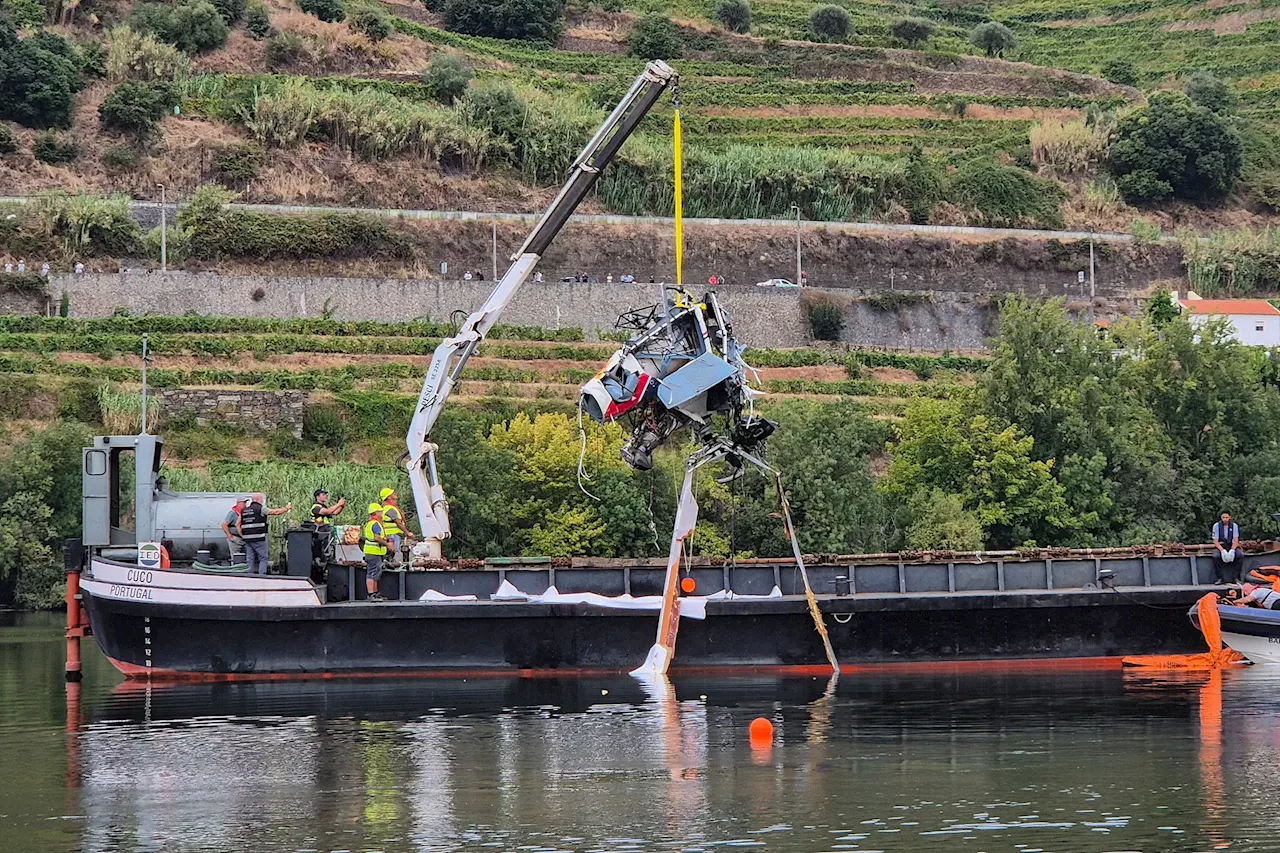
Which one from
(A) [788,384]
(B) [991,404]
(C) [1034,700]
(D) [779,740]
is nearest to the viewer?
(D) [779,740]

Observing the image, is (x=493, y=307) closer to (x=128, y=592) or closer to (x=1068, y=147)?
(x=128, y=592)

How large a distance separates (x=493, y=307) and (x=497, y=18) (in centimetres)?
8212

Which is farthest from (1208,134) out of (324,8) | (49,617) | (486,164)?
(49,617)

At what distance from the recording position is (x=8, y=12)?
94.0m

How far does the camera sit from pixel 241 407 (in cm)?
6088

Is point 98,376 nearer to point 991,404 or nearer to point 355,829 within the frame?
point 991,404

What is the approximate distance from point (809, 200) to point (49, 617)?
50181 mm

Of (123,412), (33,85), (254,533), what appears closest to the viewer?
(254,533)

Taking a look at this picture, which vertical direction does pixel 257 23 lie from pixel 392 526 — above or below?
above

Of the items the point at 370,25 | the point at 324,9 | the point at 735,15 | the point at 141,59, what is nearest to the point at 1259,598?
the point at 141,59

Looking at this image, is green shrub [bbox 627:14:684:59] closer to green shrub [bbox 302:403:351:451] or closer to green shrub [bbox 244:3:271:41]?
green shrub [bbox 244:3:271:41]

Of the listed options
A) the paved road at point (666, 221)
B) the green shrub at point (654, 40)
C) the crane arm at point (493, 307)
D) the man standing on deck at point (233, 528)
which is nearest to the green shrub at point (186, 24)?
the paved road at point (666, 221)

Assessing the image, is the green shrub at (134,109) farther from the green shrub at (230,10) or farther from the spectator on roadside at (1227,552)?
the spectator on roadside at (1227,552)

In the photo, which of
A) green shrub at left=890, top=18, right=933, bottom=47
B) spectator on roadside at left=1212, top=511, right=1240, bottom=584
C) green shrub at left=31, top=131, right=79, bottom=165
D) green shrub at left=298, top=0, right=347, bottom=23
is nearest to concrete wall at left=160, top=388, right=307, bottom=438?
green shrub at left=31, top=131, right=79, bottom=165
